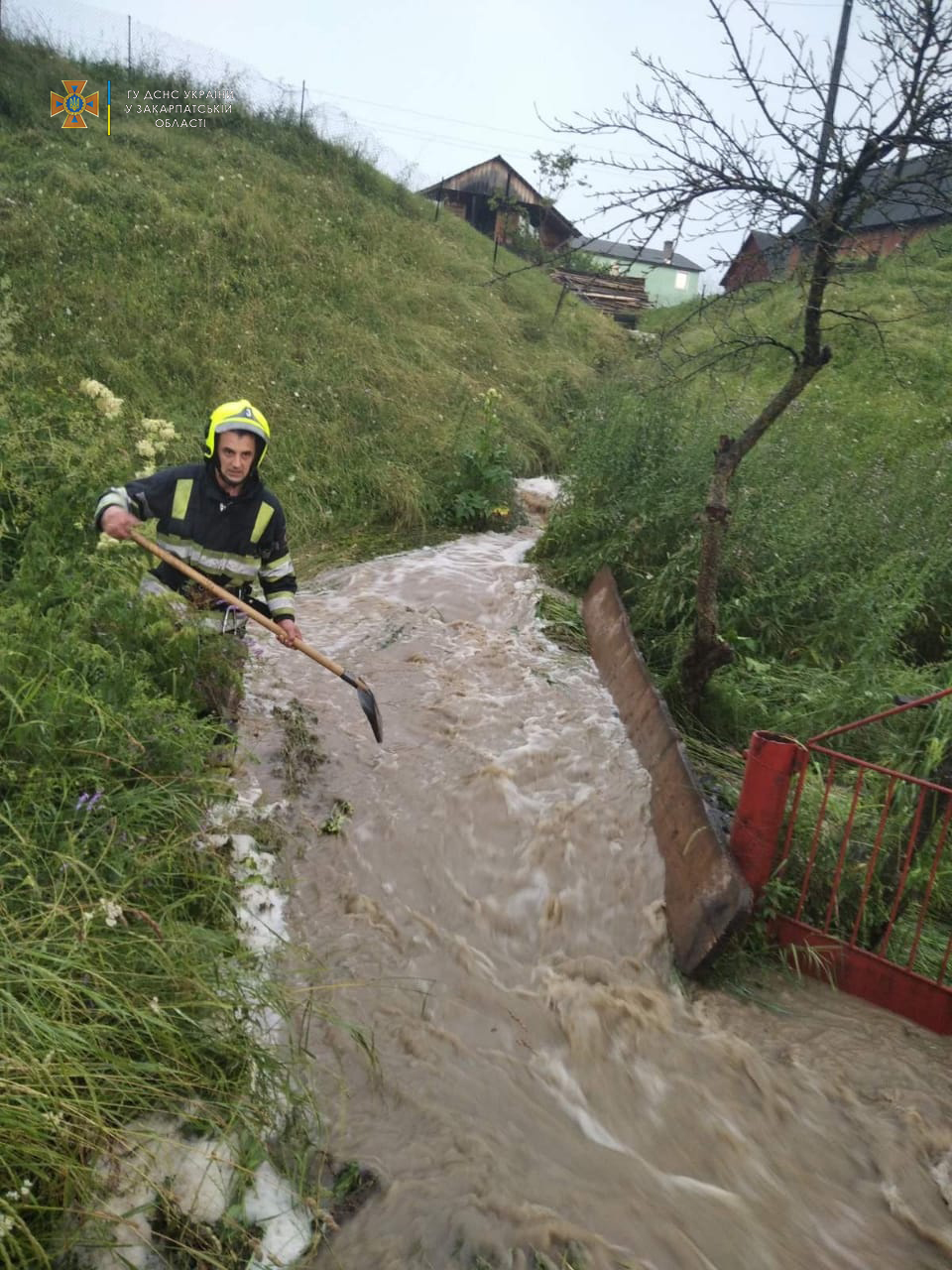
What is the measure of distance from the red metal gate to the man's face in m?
2.78

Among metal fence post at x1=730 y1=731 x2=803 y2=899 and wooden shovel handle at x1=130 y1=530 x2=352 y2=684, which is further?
wooden shovel handle at x1=130 y1=530 x2=352 y2=684

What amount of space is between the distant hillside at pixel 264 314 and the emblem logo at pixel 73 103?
0.74ft

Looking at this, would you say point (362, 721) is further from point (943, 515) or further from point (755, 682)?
point (943, 515)

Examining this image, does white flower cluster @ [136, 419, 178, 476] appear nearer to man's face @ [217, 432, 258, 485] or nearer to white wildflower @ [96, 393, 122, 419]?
white wildflower @ [96, 393, 122, 419]

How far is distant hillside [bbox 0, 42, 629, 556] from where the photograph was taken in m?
9.46

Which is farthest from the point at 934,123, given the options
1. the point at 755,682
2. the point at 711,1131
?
the point at 711,1131

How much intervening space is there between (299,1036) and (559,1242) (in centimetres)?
107

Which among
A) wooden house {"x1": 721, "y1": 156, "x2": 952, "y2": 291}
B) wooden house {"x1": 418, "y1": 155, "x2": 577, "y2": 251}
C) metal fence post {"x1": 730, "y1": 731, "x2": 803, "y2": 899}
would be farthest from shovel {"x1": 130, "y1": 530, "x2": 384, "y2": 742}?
wooden house {"x1": 418, "y1": 155, "x2": 577, "y2": 251}

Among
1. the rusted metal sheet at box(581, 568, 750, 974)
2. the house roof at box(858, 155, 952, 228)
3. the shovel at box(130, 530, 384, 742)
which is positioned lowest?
the rusted metal sheet at box(581, 568, 750, 974)

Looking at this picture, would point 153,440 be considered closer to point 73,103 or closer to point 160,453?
point 160,453

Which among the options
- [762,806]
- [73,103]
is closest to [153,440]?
[762,806]

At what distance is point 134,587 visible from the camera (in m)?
3.60

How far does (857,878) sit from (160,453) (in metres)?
6.48

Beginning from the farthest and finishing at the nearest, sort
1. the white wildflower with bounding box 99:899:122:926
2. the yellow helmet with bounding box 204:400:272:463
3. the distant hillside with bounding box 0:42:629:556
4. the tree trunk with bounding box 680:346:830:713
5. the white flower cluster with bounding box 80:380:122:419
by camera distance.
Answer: the distant hillside with bounding box 0:42:629:556
the tree trunk with bounding box 680:346:830:713
the white flower cluster with bounding box 80:380:122:419
the yellow helmet with bounding box 204:400:272:463
the white wildflower with bounding box 99:899:122:926
